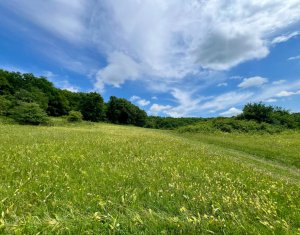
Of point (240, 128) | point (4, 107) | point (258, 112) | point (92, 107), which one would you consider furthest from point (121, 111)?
point (240, 128)

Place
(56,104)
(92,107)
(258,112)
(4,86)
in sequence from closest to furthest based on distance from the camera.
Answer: (258,112), (4,86), (92,107), (56,104)

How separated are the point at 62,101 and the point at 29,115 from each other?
53006mm

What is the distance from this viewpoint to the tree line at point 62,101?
77.3 m

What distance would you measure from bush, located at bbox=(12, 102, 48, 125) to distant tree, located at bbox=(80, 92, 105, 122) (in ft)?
148

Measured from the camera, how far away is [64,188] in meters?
6.13

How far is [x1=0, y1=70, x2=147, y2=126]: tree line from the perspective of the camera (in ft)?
254

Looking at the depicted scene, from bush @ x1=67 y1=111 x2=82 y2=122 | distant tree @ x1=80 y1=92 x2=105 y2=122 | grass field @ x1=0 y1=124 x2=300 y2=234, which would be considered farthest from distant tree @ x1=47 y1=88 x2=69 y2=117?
grass field @ x1=0 y1=124 x2=300 y2=234

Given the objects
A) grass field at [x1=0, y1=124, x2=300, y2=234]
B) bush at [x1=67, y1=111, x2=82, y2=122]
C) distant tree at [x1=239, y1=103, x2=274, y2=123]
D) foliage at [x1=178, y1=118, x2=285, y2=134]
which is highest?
distant tree at [x1=239, y1=103, x2=274, y2=123]

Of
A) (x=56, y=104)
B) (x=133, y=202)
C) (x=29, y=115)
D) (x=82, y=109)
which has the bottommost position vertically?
(x=133, y=202)

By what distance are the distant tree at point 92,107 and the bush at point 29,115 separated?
4500 centimetres

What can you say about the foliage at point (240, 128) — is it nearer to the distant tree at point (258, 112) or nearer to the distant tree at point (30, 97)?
the distant tree at point (258, 112)

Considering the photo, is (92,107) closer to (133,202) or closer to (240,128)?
(240,128)

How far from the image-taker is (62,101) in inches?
4087

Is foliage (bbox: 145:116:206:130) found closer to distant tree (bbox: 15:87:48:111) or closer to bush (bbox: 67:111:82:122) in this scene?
bush (bbox: 67:111:82:122)
